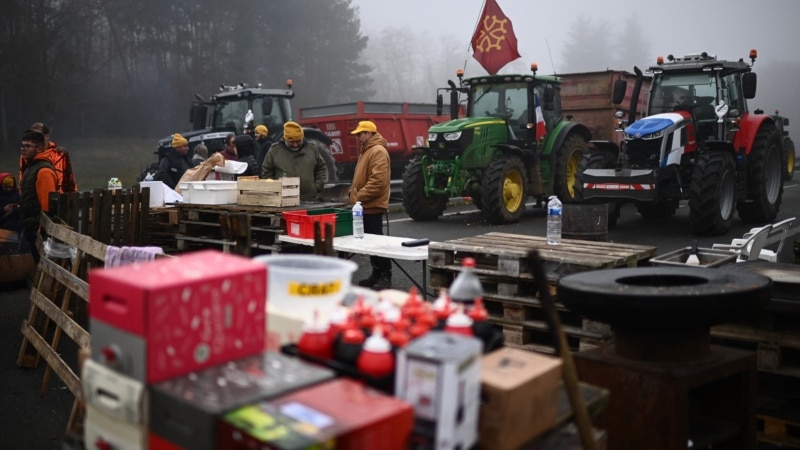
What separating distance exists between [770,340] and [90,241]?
4.52 metres

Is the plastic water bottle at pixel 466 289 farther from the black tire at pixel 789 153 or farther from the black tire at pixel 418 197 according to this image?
the black tire at pixel 789 153

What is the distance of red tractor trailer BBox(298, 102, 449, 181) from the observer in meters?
19.2

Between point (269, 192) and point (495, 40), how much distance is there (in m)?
9.43

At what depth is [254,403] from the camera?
6.98ft

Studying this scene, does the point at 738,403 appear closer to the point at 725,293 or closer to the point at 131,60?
the point at 725,293

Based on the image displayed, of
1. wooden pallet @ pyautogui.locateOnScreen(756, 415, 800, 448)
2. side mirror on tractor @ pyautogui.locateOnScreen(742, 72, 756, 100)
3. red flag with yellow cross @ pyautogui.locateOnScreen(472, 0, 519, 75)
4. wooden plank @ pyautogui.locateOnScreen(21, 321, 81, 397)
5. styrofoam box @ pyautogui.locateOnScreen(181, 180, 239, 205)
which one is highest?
red flag with yellow cross @ pyautogui.locateOnScreen(472, 0, 519, 75)

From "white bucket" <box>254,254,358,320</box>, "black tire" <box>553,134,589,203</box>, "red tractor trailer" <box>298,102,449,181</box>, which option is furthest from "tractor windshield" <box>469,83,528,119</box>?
"white bucket" <box>254,254,358,320</box>

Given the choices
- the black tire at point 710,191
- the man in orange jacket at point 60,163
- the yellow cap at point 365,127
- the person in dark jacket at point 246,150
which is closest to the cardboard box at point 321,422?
the yellow cap at point 365,127

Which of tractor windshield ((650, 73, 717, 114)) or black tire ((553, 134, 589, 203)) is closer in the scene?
tractor windshield ((650, 73, 717, 114))

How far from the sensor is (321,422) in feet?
6.58

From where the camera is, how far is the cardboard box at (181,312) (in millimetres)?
2246

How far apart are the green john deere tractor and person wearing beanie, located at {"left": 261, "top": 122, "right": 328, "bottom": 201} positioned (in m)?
4.33

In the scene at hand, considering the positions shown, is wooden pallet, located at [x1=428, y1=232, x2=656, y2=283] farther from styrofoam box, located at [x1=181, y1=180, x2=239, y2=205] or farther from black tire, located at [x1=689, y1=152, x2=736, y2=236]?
black tire, located at [x1=689, y1=152, x2=736, y2=236]

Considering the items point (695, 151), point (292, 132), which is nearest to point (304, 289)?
point (292, 132)
